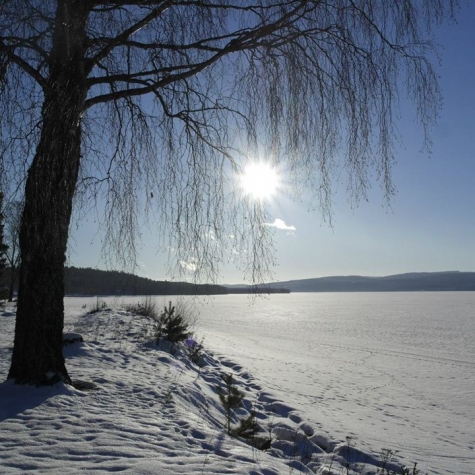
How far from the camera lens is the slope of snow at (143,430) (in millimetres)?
2896

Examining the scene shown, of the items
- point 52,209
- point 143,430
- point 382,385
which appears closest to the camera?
point 52,209

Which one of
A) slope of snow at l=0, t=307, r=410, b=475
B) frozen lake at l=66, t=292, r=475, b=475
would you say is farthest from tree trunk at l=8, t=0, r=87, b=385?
frozen lake at l=66, t=292, r=475, b=475

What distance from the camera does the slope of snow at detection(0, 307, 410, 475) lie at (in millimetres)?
2896

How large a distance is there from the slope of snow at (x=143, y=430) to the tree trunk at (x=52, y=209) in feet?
1.11

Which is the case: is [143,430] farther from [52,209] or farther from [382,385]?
[382,385]

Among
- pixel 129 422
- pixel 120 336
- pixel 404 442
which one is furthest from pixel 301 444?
pixel 120 336

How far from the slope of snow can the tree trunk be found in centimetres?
34

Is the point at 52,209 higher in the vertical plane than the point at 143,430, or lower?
higher

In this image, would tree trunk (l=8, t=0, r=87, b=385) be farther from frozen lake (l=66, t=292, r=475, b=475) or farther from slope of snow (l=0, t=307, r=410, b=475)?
frozen lake (l=66, t=292, r=475, b=475)

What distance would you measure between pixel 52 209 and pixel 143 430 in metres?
2.10

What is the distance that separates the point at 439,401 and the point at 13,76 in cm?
895

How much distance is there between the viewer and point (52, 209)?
3.14 metres

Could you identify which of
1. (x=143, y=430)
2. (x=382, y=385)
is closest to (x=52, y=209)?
(x=143, y=430)

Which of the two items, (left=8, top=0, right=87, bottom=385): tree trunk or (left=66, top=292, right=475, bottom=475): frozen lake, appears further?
(left=66, top=292, right=475, bottom=475): frozen lake
